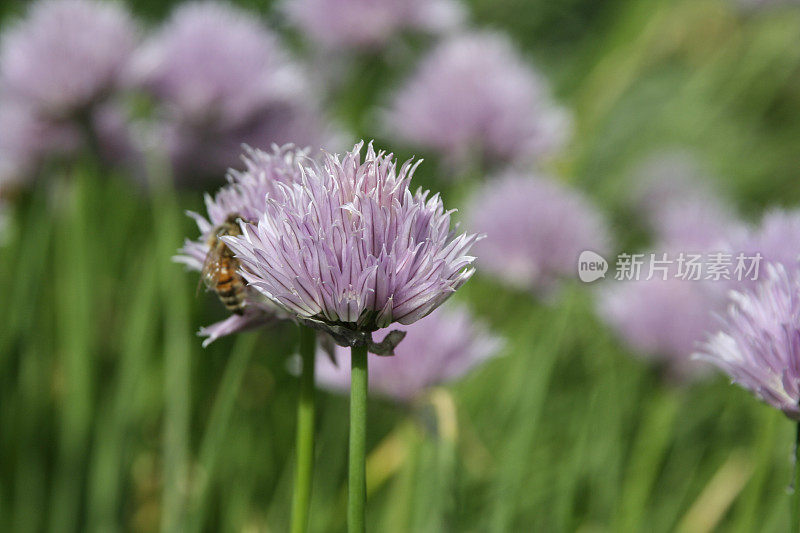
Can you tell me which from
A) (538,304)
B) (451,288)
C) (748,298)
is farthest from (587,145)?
(451,288)

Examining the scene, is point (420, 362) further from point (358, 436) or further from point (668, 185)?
point (668, 185)

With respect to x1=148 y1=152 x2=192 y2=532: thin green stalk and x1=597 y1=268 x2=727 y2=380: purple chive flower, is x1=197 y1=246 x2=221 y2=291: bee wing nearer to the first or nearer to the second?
x1=148 y1=152 x2=192 y2=532: thin green stalk

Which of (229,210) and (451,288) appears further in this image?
(229,210)

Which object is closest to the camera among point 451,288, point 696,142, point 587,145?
point 451,288

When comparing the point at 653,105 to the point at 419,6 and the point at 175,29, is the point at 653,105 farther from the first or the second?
the point at 175,29

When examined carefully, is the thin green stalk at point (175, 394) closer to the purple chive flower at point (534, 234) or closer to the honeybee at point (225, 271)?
the honeybee at point (225, 271)

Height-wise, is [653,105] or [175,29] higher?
[653,105]
